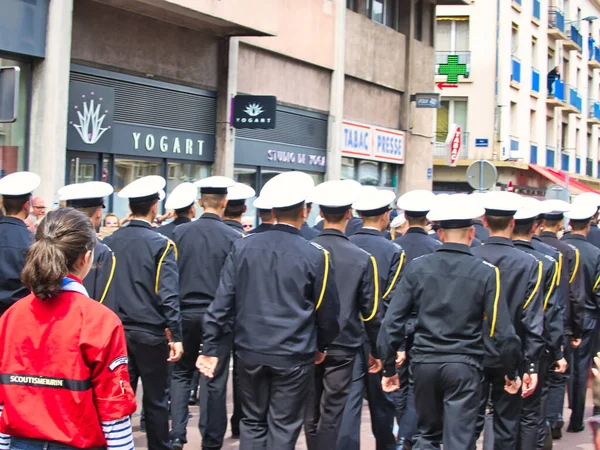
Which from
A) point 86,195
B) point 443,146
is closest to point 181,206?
point 86,195

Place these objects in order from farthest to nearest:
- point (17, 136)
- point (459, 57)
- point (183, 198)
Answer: point (459, 57), point (17, 136), point (183, 198)

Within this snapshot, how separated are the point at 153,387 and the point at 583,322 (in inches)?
171

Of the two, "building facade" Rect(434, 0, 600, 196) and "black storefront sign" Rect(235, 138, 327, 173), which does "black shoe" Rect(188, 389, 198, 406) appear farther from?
"building facade" Rect(434, 0, 600, 196)

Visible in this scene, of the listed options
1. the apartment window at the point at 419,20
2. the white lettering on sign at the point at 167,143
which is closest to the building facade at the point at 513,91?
the apartment window at the point at 419,20

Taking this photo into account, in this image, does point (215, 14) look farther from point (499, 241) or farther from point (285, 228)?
point (285, 228)

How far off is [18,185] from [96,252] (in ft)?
3.48

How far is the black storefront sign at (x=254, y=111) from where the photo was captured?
17094mm

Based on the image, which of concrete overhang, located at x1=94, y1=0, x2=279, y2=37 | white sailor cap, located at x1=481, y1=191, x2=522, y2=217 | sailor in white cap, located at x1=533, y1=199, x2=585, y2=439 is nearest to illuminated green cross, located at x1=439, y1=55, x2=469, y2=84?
concrete overhang, located at x1=94, y1=0, x2=279, y2=37

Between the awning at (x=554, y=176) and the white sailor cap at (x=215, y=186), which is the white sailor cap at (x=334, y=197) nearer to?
the white sailor cap at (x=215, y=186)

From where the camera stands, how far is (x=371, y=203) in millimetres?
7941

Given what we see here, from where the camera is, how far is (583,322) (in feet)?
29.3

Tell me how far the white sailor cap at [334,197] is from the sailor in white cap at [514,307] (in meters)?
1.01

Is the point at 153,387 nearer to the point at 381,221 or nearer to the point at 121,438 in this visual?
the point at 381,221

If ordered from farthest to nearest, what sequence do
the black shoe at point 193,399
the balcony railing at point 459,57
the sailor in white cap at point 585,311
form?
the balcony railing at point 459,57 → the black shoe at point 193,399 → the sailor in white cap at point 585,311
